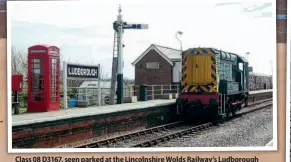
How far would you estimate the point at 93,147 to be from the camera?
5.86 meters

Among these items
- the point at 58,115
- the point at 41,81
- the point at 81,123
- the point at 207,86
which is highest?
the point at 41,81

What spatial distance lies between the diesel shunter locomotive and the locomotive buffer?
1.33 meters

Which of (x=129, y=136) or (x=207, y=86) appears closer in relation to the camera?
(x=129, y=136)

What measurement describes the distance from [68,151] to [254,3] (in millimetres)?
3193

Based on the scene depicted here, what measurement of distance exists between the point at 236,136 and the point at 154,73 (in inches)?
114

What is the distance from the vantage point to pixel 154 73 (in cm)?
863

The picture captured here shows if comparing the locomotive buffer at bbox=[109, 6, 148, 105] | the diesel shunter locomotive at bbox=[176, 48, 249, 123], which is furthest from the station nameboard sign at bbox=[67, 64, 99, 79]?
the diesel shunter locomotive at bbox=[176, 48, 249, 123]

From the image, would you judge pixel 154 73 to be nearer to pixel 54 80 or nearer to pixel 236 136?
pixel 54 80

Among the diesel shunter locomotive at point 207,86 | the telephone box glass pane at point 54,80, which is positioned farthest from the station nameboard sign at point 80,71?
the diesel shunter locomotive at point 207,86

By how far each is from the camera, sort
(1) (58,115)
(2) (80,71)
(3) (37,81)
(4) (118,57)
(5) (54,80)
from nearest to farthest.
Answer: (1) (58,115)
(4) (118,57)
(3) (37,81)
(5) (54,80)
(2) (80,71)

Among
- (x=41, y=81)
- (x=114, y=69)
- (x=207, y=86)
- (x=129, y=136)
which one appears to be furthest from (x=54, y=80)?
(x=207, y=86)

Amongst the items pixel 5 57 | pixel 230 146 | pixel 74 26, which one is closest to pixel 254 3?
pixel 230 146

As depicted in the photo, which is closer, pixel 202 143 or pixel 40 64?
pixel 202 143

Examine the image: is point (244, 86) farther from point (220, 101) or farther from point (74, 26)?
point (74, 26)
